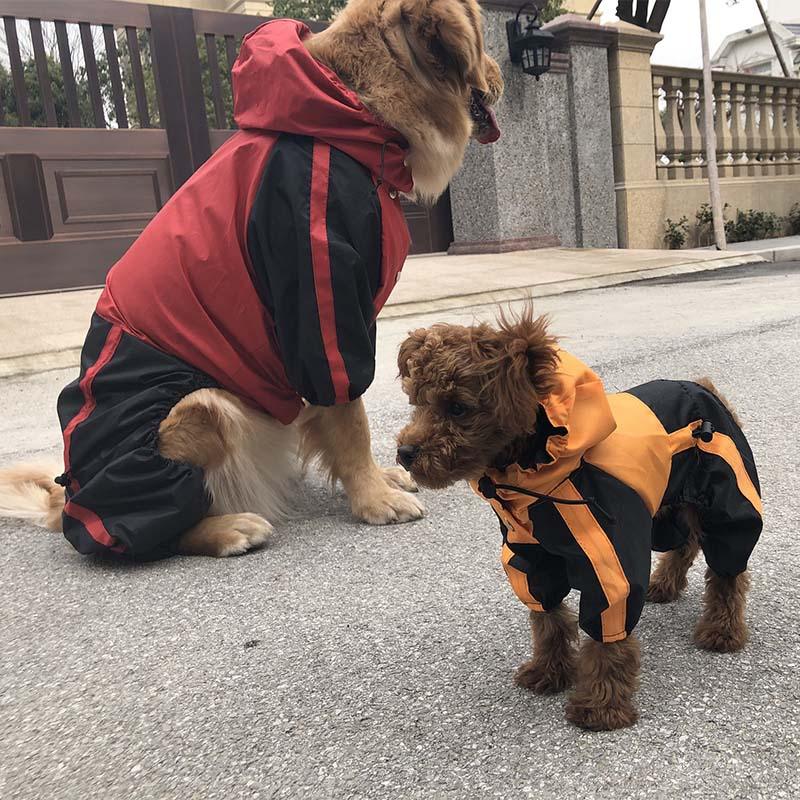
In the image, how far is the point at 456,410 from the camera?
1480 mm

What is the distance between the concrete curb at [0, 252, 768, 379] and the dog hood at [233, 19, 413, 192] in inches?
43.4

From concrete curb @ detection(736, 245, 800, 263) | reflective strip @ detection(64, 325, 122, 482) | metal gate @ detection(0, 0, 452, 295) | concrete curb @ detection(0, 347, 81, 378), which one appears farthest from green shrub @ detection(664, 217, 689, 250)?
reflective strip @ detection(64, 325, 122, 482)

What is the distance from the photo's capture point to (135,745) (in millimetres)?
1556

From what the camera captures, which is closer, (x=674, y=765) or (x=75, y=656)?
(x=674, y=765)

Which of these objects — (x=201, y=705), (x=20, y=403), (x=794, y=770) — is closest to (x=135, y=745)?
(x=201, y=705)

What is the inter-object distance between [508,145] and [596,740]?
390 inches

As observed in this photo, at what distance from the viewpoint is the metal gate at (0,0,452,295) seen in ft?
24.2

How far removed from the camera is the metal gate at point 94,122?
738cm

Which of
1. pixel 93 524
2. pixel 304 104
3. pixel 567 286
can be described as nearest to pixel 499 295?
pixel 567 286

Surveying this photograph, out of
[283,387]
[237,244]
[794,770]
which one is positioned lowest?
[794,770]

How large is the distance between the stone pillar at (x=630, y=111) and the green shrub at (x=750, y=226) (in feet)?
8.79

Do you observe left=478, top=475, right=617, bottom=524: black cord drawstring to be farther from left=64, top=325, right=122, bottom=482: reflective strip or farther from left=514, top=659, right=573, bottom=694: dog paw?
left=64, top=325, right=122, bottom=482: reflective strip

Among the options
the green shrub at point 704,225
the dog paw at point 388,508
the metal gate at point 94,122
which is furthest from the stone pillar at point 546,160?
the dog paw at point 388,508

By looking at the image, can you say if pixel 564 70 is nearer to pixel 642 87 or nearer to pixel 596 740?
pixel 642 87
